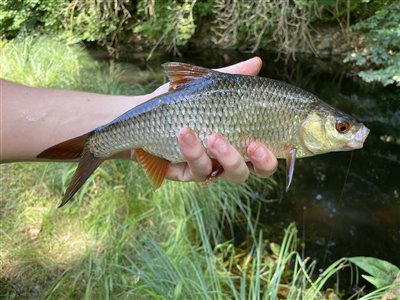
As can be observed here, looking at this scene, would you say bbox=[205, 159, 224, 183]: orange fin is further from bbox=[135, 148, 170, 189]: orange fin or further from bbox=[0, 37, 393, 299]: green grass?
bbox=[0, 37, 393, 299]: green grass

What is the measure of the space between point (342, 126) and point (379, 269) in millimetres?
2208

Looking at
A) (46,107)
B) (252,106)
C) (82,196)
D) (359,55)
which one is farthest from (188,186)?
(359,55)

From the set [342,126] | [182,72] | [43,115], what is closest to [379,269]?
[342,126]

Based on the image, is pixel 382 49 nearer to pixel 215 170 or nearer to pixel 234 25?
pixel 234 25

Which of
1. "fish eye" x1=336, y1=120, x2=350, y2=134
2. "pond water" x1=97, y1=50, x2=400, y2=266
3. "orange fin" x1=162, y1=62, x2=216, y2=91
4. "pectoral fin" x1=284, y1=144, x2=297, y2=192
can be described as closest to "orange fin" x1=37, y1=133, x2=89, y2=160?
"orange fin" x1=162, y1=62, x2=216, y2=91

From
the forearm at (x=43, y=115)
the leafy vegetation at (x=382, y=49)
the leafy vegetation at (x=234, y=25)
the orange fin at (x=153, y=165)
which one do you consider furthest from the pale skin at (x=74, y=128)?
the leafy vegetation at (x=382, y=49)

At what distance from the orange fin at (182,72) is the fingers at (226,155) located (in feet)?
0.97

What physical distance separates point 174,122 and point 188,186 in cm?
265

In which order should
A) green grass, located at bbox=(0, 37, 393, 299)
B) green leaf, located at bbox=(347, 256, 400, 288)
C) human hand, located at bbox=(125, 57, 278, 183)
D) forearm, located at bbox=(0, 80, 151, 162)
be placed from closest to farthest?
human hand, located at bbox=(125, 57, 278, 183) < forearm, located at bbox=(0, 80, 151, 162) < green grass, located at bbox=(0, 37, 393, 299) < green leaf, located at bbox=(347, 256, 400, 288)

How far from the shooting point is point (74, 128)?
7.76 ft

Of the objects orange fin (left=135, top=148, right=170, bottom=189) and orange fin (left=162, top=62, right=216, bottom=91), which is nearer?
orange fin (left=162, top=62, right=216, bottom=91)

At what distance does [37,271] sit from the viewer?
140 inches

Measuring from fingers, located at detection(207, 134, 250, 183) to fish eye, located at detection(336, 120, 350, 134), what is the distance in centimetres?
46

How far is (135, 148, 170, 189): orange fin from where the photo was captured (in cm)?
209
